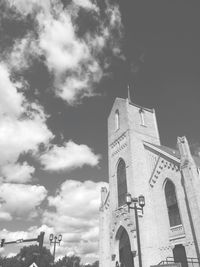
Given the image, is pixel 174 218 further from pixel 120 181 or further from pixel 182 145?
pixel 120 181

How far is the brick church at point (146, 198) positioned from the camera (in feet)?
59.2

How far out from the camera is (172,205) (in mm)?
20172

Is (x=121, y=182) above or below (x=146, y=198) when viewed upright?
above

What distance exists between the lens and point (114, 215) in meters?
24.1

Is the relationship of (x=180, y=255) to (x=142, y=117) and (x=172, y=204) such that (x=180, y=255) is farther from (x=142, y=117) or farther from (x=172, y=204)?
(x=142, y=117)

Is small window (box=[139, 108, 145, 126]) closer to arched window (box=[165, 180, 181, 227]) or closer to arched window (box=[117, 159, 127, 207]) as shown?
arched window (box=[117, 159, 127, 207])

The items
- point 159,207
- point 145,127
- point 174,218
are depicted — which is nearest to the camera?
point 174,218

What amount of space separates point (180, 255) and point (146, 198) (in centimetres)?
543

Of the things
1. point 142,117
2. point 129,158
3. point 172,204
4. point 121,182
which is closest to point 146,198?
point 172,204

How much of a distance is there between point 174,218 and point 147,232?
8.57ft

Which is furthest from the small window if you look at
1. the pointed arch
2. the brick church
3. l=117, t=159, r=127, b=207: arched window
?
the pointed arch

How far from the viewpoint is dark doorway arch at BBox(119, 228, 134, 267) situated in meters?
21.6

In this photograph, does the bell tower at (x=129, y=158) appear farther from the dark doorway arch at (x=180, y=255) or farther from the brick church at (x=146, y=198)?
the dark doorway arch at (x=180, y=255)

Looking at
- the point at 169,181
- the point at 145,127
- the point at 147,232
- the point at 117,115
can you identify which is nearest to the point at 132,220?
the point at 147,232
